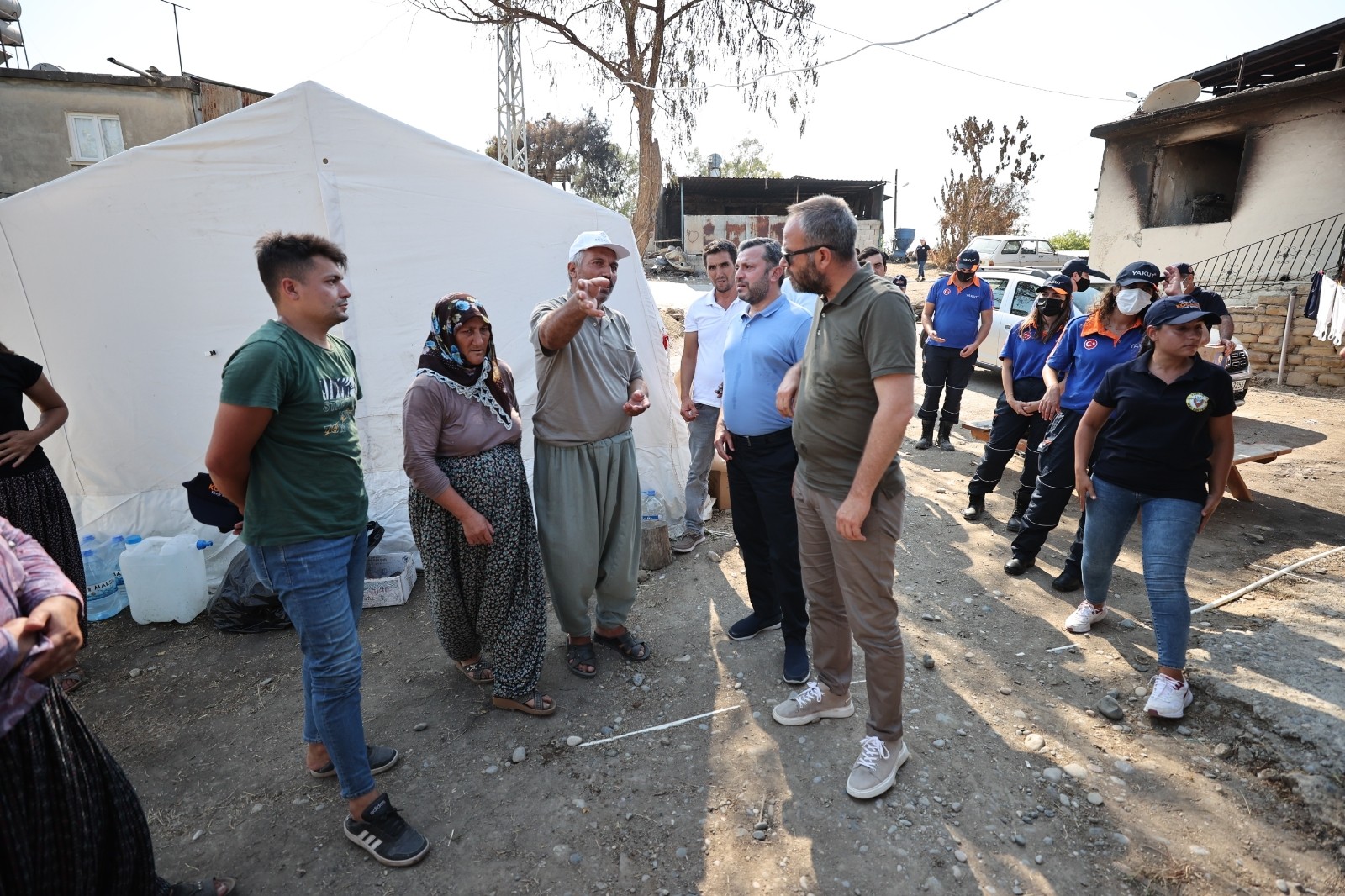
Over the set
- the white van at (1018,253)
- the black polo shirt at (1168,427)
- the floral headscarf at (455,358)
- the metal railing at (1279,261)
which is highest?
the white van at (1018,253)

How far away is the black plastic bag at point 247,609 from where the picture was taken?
3.80 metres

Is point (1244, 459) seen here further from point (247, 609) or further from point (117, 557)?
point (117, 557)

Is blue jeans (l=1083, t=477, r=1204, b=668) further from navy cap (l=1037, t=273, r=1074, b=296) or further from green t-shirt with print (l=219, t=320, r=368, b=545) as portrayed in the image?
green t-shirt with print (l=219, t=320, r=368, b=545)

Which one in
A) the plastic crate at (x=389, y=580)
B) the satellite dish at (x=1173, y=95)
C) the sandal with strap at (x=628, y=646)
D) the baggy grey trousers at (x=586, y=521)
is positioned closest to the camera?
the baggy grey trousers at (x=586, y=521)

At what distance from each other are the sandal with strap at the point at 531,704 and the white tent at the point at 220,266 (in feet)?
6.39

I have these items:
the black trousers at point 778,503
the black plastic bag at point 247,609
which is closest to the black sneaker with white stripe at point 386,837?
the black trousers at point 778,503

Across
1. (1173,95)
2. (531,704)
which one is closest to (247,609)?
(531,704)

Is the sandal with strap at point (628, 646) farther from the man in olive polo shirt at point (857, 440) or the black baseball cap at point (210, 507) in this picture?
the black baseball cap at point (210, 507)

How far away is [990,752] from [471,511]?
224 centimetres

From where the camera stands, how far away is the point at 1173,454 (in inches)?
109

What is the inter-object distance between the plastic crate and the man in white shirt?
174cm

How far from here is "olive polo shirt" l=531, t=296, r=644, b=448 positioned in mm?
2939

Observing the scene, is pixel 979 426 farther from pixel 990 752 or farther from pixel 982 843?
pixel 982 843

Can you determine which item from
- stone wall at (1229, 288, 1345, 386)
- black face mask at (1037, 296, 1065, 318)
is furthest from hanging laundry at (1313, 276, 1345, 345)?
black face mask at (1037, 296, 1065, 318)
